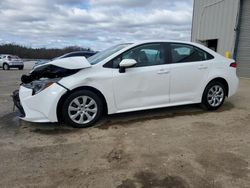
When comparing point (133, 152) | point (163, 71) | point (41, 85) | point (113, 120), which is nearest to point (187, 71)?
point (163, 71)

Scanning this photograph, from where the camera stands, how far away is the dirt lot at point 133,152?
112 inches

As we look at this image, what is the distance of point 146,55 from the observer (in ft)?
16.3

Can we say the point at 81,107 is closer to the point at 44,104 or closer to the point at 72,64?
the point at 44,104

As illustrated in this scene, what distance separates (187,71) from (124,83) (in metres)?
1.40

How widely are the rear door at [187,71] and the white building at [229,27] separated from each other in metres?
7.05

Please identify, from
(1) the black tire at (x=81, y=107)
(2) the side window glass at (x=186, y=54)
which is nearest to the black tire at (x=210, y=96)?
(2) the side window glass at (x=186, y=54)

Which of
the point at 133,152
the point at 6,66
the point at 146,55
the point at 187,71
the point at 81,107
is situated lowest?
the point at 133,152

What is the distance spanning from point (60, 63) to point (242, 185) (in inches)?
133

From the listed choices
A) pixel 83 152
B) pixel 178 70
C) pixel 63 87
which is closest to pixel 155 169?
pixel 83 152

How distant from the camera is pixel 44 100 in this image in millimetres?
4281

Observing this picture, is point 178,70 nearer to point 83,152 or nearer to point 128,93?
point 128,93

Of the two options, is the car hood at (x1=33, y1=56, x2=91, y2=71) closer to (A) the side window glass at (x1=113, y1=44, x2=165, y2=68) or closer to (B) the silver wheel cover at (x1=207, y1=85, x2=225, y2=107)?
(A) the side window glass at (x1=113, y1=44, x2=165, y2=68)

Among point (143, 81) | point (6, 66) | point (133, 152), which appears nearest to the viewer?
point (133, 152)

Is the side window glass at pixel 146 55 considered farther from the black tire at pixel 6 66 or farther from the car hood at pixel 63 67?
the black tire at pixel 6 66
